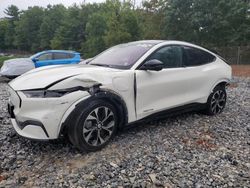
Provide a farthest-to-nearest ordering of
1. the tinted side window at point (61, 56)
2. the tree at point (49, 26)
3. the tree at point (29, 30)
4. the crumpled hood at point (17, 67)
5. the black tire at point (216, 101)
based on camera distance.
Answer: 1. the tree at point (29, 30)
2. the tree at point (49, 26)
3. the tinted side window at point (61, 56)
4. the crumpled hood at point (17, 67)
5. the black tire at point (216, 101)

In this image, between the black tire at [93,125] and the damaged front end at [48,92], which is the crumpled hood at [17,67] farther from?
the black tire at [93,125]

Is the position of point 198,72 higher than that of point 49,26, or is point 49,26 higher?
point 49,26

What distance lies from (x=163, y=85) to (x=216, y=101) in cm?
165

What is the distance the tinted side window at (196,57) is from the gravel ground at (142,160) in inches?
45.3

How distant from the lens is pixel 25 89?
343 cm

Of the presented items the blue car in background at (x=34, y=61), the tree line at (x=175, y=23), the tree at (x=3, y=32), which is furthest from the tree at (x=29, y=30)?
the blue car in background at (x=34, y=61)

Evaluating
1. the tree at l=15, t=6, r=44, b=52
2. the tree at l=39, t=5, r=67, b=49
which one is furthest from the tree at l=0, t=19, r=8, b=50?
the tree at l=39, t=5, r=67, b=49

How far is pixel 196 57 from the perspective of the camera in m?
5.02

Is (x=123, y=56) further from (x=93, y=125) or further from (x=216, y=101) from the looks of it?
(x=216, y=101)

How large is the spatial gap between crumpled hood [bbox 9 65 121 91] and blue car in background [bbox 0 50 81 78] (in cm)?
827

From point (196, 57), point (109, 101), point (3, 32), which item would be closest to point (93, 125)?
point (109, 101)

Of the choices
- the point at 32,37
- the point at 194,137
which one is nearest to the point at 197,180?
the point at 194,137

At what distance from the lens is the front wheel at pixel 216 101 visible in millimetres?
5219

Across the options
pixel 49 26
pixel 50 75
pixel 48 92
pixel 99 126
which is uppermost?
pixel 49 26
